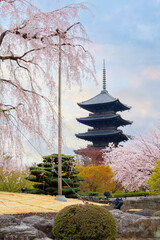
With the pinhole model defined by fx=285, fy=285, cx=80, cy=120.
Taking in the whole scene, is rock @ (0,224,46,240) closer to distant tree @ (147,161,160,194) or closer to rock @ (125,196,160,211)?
rock @ (125,196,160,211)

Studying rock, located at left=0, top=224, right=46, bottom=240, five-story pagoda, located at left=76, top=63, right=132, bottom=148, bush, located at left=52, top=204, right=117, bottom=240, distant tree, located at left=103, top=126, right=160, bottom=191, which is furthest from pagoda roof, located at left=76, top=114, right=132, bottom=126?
rock, located at left=0, top=224, right=46, bottom=240

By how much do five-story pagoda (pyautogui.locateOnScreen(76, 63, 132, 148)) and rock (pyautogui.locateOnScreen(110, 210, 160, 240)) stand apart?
84.2 feet

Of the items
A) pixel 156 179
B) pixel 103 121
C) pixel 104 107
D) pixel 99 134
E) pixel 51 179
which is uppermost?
pixel 104 107

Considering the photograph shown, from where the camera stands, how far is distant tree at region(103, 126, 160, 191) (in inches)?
667

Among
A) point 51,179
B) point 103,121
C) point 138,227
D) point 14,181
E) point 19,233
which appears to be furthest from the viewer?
point 103,121

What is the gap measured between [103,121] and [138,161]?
17.1 metres

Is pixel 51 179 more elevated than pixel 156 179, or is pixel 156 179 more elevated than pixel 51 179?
pixel 156 179

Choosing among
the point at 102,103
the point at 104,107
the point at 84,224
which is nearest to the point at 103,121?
the point at 104,107

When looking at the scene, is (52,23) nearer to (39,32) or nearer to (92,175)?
(39,32)

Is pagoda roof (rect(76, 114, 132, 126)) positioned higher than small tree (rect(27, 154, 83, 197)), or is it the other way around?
pagoda roof (rect(76, 114, 132, 126))

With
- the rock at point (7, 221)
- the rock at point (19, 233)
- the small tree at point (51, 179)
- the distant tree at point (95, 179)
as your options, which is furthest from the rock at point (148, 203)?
the distant tree at point (95, 179)

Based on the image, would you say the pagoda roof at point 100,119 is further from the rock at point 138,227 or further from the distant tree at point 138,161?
the rock at point 138,227

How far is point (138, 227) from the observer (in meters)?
6.27

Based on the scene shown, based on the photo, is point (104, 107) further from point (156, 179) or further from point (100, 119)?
point (156, 179)
